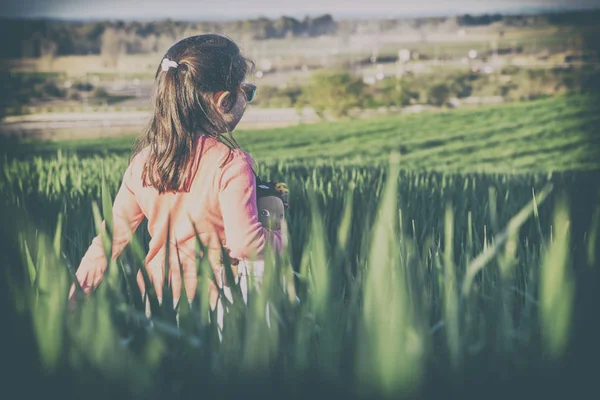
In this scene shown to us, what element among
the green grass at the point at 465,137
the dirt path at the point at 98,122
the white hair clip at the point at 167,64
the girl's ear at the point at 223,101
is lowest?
the green grass at the point at 465,137

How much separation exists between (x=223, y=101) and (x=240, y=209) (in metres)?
0.30

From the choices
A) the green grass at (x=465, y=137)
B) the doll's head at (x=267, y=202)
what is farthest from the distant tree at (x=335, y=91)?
the doll's head at (x=267, y=202)

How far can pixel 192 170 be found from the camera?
154cm

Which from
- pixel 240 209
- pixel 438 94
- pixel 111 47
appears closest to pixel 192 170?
pixel 240 209

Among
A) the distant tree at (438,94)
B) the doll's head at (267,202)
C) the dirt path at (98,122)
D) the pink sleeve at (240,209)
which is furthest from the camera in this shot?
the distant tree at (438,94)

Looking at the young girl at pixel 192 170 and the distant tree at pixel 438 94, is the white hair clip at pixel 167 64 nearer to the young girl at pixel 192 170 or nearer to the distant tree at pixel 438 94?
the young girl at pixel 192 170

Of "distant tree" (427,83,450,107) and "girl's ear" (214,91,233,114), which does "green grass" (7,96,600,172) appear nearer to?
"distant tree" (427,83,450,107)

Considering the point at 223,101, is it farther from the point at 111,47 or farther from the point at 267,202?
the point at 111,47

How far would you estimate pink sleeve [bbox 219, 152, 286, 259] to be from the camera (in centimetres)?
142

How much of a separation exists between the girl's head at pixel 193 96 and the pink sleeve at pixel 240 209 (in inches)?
4.9

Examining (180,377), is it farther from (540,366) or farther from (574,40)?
(574,40)

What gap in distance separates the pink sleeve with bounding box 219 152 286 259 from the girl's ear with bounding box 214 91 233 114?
0.52ft

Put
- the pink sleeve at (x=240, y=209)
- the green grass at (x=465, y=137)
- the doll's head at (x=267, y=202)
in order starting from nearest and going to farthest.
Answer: the pink sleeve at (x=240, y=209) → the doll's head at (x=267, y=202) → the green grass at (x=465, y=137)

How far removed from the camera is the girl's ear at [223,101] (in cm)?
160
